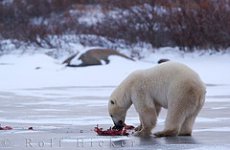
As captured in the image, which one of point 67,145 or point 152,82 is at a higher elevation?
point 152,82

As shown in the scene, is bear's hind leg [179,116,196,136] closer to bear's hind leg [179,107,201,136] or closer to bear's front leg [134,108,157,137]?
bear's hind leg [179,107,201,136]

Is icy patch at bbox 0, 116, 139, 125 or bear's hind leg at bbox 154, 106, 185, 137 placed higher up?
bear's hind leg at bbox 154, 106, 185, 137

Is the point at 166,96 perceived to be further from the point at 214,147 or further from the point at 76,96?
the point at 76,96

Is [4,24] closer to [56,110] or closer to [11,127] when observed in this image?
[56,110]

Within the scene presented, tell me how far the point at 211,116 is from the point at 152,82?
248cm

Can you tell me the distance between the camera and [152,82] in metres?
8.79

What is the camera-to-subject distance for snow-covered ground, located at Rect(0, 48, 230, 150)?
9088 millimetres

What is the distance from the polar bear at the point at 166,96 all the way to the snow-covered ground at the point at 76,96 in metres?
0.25

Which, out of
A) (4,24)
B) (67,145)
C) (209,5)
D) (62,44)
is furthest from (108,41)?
(67,145)

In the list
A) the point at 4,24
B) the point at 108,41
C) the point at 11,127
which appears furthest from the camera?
the point at 4,24

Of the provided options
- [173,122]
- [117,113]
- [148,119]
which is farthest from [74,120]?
[173,122]

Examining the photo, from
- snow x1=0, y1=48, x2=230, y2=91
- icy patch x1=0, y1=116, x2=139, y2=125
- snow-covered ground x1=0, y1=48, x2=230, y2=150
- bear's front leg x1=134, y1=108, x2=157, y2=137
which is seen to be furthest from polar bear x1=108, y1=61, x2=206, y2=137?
snow x1=0, y1=48, x2=230, y2=91

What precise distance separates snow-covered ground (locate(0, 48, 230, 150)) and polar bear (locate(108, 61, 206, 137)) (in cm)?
25

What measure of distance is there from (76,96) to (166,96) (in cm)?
708
